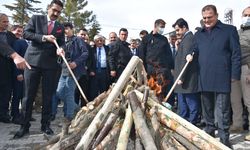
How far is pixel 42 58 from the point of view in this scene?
6.39 metres

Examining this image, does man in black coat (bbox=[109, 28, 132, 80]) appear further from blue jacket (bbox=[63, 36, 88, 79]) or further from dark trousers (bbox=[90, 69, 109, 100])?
blue jacket (bbox=[63, 36, 88, 79])

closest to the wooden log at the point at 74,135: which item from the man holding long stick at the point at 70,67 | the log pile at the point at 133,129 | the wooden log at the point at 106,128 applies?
the log pile at the point at 133,129

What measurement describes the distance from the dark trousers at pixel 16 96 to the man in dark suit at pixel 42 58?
2104mm

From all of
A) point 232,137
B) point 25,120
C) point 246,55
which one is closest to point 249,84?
point 246,55

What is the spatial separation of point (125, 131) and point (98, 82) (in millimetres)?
5597

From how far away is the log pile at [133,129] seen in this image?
3639 millimetres

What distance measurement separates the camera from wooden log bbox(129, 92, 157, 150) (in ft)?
11.4

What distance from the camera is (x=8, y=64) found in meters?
8.40

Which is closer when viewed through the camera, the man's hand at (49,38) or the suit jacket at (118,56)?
the man's hand at (49,38)

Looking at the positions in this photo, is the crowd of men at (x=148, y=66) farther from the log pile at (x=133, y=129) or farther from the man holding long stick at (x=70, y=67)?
the log pile at (x=133, y=129)

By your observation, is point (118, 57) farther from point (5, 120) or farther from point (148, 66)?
point (5, 120)

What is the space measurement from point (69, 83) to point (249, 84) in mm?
3415

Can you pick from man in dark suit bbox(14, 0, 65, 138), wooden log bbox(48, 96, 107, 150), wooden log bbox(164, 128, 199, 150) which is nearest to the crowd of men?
man in dark suit bbox(14, 0, 65, 138)

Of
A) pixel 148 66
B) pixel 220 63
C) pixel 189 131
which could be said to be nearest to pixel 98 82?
pixel 148 66
